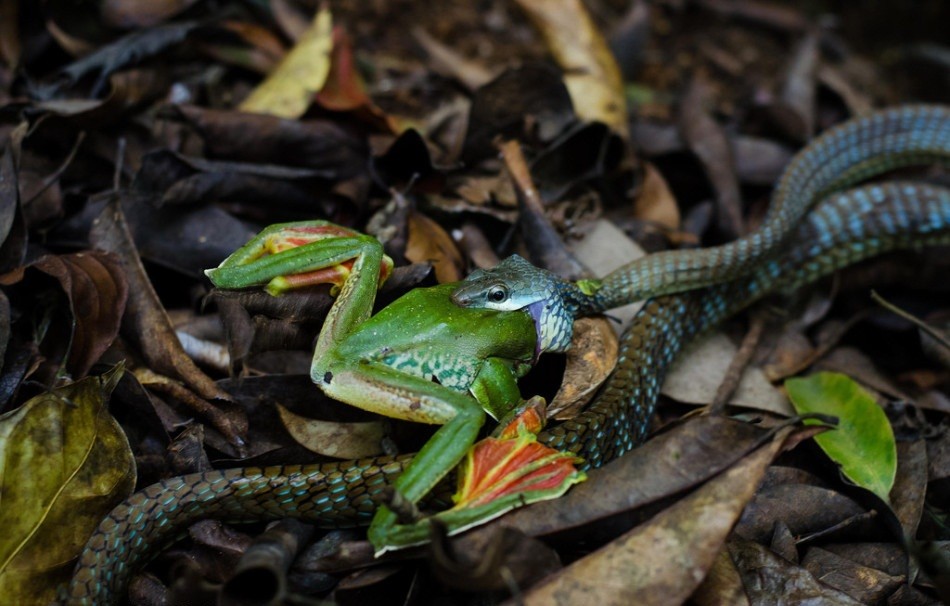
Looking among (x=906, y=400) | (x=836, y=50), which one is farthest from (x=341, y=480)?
(x=836, y=50)

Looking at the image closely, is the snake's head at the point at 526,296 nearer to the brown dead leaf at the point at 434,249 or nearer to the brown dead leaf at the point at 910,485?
the brown dead leaf at the point at 434,249

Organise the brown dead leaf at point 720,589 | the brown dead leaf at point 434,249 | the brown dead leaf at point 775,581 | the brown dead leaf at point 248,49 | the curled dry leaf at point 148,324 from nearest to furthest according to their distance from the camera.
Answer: the brown dead leaf at point 720,589, the brown dead leaf at point 775,581, the curled dry leaf at point 148,324, the brown dead leaf at point 434,249, the brown dead leaf at point 248,49

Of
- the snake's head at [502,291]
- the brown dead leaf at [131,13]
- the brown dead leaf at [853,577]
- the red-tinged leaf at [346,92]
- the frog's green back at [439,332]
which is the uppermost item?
the brown dead leaf at [131,13]

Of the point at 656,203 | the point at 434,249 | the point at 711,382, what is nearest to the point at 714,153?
the point at 656,203

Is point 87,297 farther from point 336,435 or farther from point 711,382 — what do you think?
point 711,382

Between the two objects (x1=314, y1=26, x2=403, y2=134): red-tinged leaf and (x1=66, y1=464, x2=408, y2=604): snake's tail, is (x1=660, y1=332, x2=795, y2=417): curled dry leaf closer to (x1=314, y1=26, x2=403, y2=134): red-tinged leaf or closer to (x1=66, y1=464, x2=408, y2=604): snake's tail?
(x1=66, y1=464, x2=408, y2=604): snake's tail

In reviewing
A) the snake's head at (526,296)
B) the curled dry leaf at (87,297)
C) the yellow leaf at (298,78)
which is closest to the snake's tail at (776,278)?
the snake's head at (526,296)

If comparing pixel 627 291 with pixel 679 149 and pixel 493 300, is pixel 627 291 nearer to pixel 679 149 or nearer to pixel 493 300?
pixel 493 300
